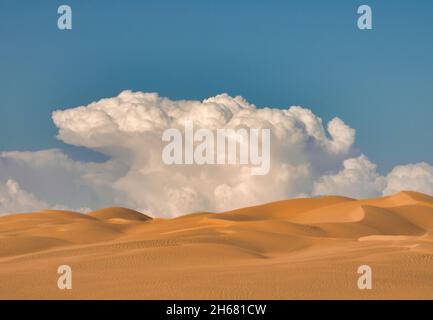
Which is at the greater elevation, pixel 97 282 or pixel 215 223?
pixel 215 223

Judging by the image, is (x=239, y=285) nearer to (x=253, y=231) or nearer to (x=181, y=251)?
(x=181, y=251)

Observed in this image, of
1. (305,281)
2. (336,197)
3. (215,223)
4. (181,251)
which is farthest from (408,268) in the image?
(336,197)

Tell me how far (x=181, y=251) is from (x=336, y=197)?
160 feet

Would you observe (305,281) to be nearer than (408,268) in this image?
Yes

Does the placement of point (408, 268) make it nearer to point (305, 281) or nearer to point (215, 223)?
point (305, 281)

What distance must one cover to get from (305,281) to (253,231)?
→ 18.7 meters

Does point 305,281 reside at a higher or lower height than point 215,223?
lower

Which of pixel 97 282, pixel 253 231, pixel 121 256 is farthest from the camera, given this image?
pixel 253 231
